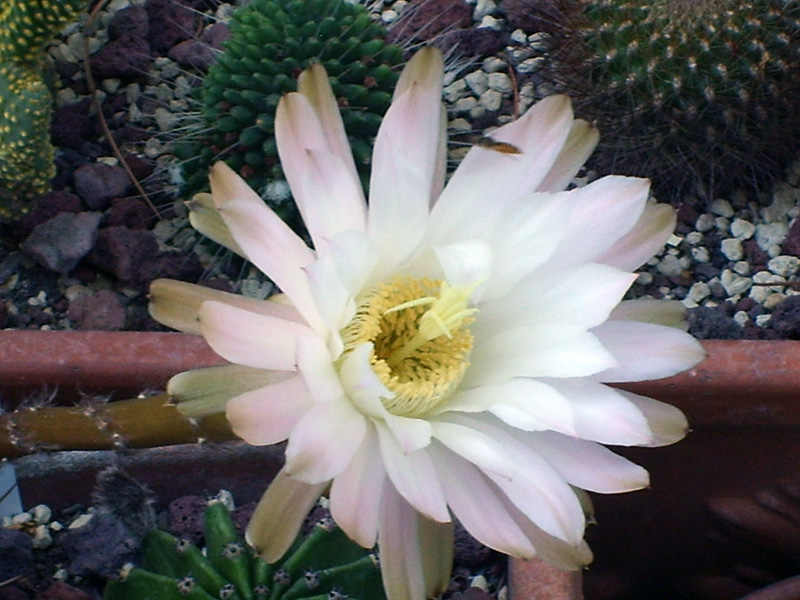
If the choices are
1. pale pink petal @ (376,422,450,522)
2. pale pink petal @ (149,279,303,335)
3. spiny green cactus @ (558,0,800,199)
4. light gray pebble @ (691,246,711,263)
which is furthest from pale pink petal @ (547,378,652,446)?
light gray pebble @ (691,246,711,263)

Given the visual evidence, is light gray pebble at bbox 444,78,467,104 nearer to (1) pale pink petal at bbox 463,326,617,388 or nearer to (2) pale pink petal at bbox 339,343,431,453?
(1) pale pink petal at bbox 463,326,617,388

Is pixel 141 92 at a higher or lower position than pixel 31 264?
higher

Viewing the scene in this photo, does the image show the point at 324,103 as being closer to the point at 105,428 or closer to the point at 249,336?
the point at 249,336

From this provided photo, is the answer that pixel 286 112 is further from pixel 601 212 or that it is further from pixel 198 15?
pixel 198 15

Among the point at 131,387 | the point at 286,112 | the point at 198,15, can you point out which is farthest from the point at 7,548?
the point at 198,15

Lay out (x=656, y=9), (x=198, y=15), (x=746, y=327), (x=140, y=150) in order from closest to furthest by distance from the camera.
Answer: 1. (x=656, y=9)
2. (x=746, y=327)
3. (x=140, y=150)
4. (x=198, y=15)

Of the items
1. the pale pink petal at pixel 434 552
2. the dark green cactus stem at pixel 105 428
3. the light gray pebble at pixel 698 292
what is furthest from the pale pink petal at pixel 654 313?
the light gray pebble at pixel 698 292

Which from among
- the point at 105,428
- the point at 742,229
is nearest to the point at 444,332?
the point at 105,428
